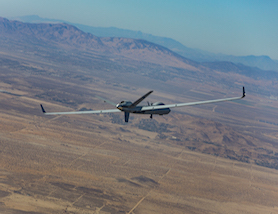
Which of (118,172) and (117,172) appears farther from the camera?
(118,172)

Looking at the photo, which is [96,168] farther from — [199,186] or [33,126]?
[33,126]

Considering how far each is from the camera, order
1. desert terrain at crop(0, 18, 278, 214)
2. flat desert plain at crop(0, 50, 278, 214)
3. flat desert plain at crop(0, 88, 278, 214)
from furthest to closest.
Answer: desert terrain at crop(0, 18, 278, 214) → flat desert plain at crop(0, 50, 278, 214) → flat desert plain at crop(0, 88, 278, 214)

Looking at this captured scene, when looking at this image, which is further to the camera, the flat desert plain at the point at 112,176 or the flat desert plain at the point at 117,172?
the flat desert plain at the point at 117,172

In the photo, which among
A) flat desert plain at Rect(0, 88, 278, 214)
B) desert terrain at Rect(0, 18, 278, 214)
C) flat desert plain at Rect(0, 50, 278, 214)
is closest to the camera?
flat desert plain at Rect(0, 88, 278, 214)

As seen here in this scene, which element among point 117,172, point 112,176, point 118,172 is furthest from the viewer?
point 118,172

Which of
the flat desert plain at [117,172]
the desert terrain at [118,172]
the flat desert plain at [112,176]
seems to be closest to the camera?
the flat desert plain at [112,176]

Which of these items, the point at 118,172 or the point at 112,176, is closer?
the point at 112,176

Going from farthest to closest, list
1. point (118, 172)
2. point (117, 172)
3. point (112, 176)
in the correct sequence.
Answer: point (118, 172) < point (117, 172) < point (112, 176)

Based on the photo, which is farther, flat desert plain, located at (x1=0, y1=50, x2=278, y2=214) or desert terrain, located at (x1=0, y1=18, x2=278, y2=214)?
desert terrain, located at (x1=0, y1=18, x2=278, y2=214)

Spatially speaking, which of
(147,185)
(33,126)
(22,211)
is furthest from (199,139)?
(22,211)

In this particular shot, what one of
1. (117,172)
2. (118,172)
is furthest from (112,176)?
(118,172)

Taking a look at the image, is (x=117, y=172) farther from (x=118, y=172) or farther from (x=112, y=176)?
(x=112, y=176)
